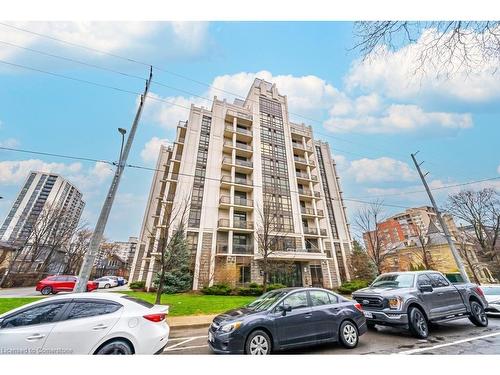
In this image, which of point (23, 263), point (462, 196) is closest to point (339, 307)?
point (462, 196)

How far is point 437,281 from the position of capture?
7328 mm

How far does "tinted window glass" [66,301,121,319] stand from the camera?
412 cm

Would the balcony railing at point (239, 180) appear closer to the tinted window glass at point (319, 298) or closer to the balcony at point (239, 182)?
the balcony at point (239, 182)

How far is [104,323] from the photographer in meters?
4.05

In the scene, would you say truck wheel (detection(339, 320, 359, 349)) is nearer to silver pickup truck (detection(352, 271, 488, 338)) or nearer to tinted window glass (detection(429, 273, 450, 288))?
silver pickup truck (detection(352, 271, 488, 338))

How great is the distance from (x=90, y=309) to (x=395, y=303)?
746 centimetres

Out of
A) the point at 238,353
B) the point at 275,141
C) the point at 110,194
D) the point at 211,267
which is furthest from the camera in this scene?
the point at 275,141

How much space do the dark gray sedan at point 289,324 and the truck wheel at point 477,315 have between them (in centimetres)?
474

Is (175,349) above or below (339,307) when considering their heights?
below

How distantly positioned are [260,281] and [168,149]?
992 inches

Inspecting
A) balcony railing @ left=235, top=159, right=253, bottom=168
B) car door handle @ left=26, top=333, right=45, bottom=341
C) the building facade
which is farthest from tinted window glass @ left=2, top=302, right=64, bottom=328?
the building facade

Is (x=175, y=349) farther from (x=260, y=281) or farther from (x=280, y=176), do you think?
(x=280, y=176)

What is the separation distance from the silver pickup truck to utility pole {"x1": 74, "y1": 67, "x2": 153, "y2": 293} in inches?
341

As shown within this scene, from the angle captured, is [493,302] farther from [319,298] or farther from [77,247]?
[77,247]
